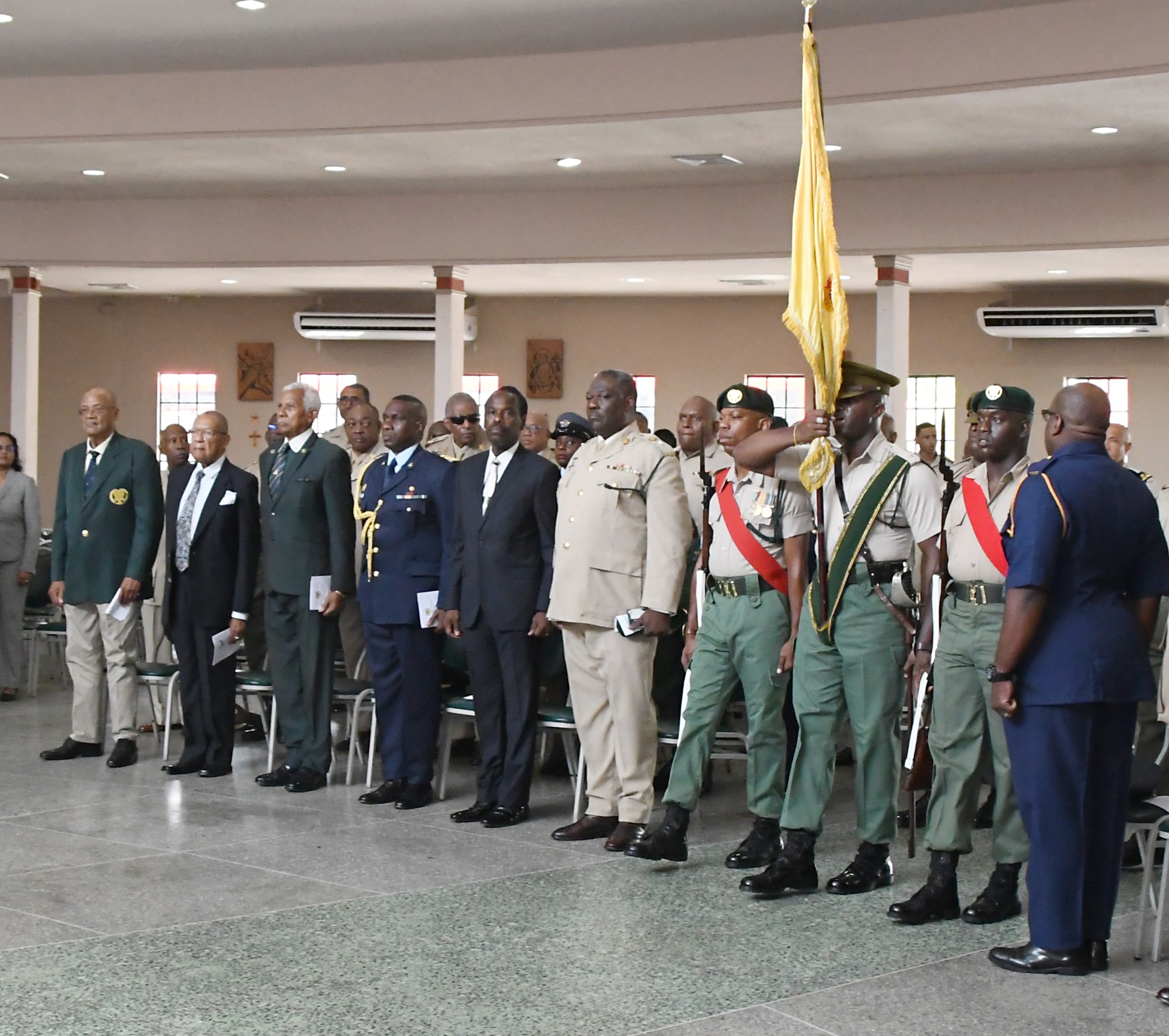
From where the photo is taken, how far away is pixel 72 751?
680 cm

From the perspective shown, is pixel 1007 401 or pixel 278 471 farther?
pixel 278 471

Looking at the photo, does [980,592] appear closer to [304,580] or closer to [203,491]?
[304,580]

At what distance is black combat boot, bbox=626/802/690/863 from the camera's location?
15.7ft

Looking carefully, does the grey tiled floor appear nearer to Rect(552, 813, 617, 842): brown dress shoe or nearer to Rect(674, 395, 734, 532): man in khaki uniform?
Rect(552, 813, 617, 842): brown dress shoe

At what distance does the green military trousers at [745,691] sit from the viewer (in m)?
4.79

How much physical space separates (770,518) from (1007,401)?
85 cm

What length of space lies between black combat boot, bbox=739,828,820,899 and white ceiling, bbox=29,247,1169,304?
7268 millimetres

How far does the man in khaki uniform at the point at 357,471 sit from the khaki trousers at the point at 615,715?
1.39 m

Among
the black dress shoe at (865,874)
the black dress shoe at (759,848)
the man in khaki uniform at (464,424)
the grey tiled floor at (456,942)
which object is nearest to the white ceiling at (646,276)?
the man in khaki uniform at (464,424)

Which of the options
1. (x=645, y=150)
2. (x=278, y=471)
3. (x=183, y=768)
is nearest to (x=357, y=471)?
(x=278, y=471)

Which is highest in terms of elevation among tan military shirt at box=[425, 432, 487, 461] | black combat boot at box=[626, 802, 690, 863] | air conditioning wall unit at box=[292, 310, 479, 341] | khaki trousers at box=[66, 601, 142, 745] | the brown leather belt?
air conditioning wall unit at box=[292, 310, 479, 341]

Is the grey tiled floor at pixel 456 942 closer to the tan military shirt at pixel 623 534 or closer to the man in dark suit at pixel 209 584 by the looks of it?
the man in dark suit at pixel 209 584

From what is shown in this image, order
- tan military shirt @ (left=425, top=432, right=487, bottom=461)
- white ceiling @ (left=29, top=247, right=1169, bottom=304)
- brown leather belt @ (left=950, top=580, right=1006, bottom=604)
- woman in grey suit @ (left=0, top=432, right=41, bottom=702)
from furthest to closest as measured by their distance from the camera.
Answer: white ceiling @ (left=29, top=247, right=1169, bottom=304)
woman in grey suit @ (left=0, top=432, right=41, bottom=702)
tan military shirt @ (left=425, top=432, right=487, bottom=461)
brown leather belt @ (left=950, top=580, right=1006, bottom=604)

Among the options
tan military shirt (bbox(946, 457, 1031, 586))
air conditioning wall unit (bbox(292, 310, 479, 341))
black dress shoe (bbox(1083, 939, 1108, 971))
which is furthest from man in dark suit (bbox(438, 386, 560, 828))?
air conditioning wall unit (bbox(292, 310, 479, 341))
